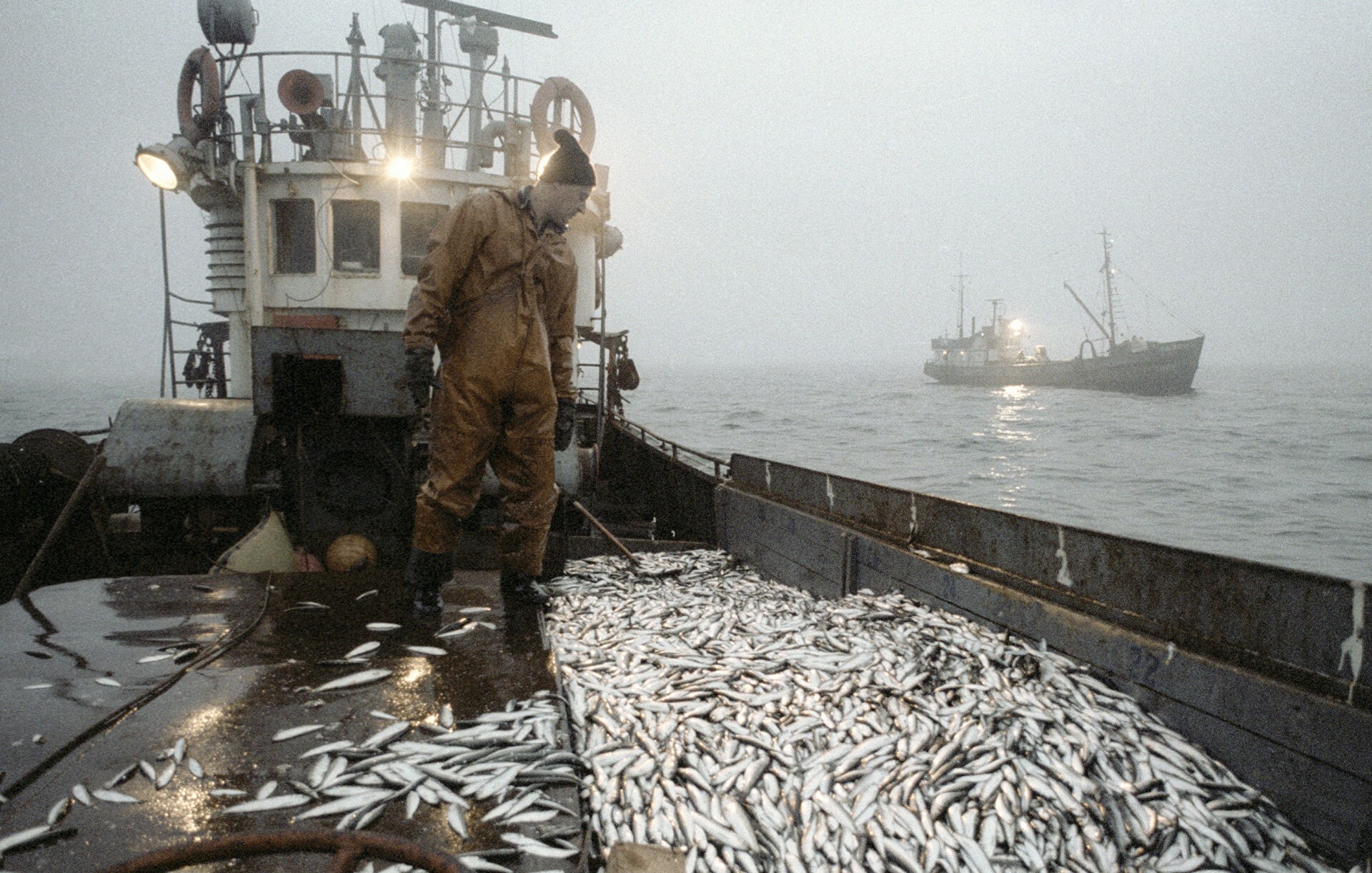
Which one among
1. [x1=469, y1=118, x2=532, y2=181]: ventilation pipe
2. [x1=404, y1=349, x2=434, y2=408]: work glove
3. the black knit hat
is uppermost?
[x1=469, y1=118, x2=532, y2=181]: ventilation pipe

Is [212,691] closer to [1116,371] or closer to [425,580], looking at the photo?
[425,580]

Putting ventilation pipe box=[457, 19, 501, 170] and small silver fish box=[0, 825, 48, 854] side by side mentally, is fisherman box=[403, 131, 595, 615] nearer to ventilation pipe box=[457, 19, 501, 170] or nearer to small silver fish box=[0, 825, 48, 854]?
small silver fish box=[0, 825, 48, 854]

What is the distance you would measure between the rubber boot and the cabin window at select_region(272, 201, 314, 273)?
7119mm

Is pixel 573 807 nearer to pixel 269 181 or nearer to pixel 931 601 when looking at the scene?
pixel 931 601

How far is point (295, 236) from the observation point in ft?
31.7

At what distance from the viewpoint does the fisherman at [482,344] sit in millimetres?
4199

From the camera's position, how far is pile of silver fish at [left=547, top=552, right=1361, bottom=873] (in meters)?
2.64

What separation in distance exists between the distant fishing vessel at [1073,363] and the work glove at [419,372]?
69.1 meters

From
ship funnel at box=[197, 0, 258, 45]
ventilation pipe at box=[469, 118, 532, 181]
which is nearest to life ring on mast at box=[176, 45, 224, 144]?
ship funnel at box=[197, 0, 258, 45]

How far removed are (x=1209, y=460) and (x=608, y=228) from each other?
41621mm

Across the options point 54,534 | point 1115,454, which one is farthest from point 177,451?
point 1115,454

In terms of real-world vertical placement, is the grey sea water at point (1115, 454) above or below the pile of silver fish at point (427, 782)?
below

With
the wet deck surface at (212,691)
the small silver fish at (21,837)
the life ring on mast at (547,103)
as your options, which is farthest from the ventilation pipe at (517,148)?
the small silver fish at (21,837)

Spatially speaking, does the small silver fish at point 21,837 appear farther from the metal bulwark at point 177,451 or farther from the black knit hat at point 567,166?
the metal bulwark at point 177,451
